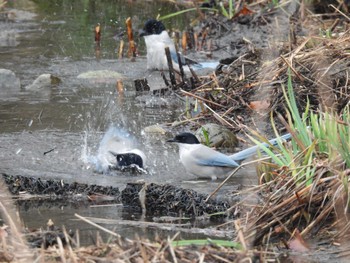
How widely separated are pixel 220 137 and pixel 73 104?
67.4 inches

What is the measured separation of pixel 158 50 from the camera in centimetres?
1030

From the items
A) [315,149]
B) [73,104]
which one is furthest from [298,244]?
[73,104]

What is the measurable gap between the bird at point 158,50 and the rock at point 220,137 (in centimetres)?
246

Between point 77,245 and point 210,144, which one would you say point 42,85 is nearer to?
point 210,144

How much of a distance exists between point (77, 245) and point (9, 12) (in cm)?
875

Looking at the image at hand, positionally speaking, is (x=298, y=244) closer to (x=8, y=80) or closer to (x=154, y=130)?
(x=154, y=130)

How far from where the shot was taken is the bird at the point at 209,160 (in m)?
6.67

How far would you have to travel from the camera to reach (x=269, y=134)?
25.2 ft

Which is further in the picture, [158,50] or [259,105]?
[158,50]

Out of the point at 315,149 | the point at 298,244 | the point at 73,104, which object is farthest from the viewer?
the point at 73,104

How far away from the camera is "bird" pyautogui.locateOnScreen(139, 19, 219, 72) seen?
10.1m

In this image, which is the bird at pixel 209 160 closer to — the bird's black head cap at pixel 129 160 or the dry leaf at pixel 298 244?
the bird's black head cap at pixel 129 160

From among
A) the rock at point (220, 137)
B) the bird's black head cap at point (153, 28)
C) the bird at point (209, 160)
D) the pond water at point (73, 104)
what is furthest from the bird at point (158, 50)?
the bird at point (209, 160)

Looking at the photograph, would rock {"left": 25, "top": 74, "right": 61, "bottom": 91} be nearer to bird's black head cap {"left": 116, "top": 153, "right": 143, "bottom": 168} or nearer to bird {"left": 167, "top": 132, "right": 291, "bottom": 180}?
bird's black head cap {"left": 116, "top": 153, "right": 143, "bottom": 168}
